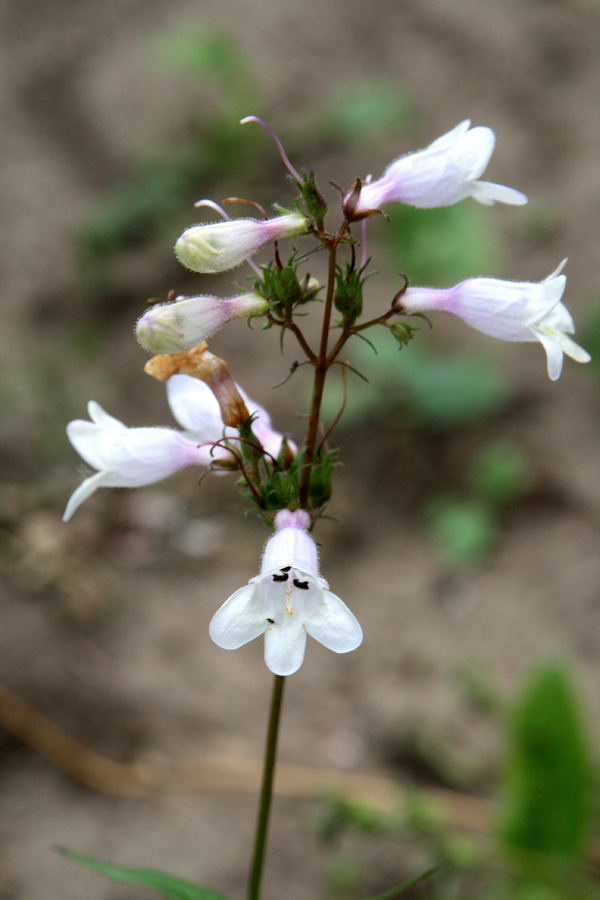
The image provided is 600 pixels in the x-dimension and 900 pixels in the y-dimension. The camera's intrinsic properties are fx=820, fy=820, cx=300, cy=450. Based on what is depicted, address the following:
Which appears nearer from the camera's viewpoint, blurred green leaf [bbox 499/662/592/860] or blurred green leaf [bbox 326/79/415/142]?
blurred green leaf [bbox 499/662/592/860]

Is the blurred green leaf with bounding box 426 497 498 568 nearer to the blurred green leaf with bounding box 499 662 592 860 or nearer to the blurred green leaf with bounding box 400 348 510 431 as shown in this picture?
the blurred green leaf with bounding box 400 348 510 431

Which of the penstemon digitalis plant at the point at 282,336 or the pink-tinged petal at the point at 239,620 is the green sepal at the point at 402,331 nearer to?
the penstemon digitalis plant at the point at 282,336

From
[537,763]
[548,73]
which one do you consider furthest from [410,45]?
[537,763]

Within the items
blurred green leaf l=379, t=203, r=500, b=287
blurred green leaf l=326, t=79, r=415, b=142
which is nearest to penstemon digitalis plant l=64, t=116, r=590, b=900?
blurred green leaf l=379, t=203, r=500, b=287

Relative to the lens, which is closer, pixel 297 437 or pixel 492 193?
pixel 492 193

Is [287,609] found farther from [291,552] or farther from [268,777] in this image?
[268,777]

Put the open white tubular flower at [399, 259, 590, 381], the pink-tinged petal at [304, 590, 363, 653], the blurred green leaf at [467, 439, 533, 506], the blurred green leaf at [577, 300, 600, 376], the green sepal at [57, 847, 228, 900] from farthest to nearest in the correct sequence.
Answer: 1. the blurred green leaf at [467, 439, 533, 506]
2. the blurred green leaf at [577, 300, 600, 376]
3. the green sepal at [57, 847, 228, 900]
4. the open white tubular flower at [399, 259, 590, 381]
5. the pink-tinged petal at [304, 590, 363, 653]

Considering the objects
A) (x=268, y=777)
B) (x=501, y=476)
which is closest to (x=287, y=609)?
(x=268, y=777)
